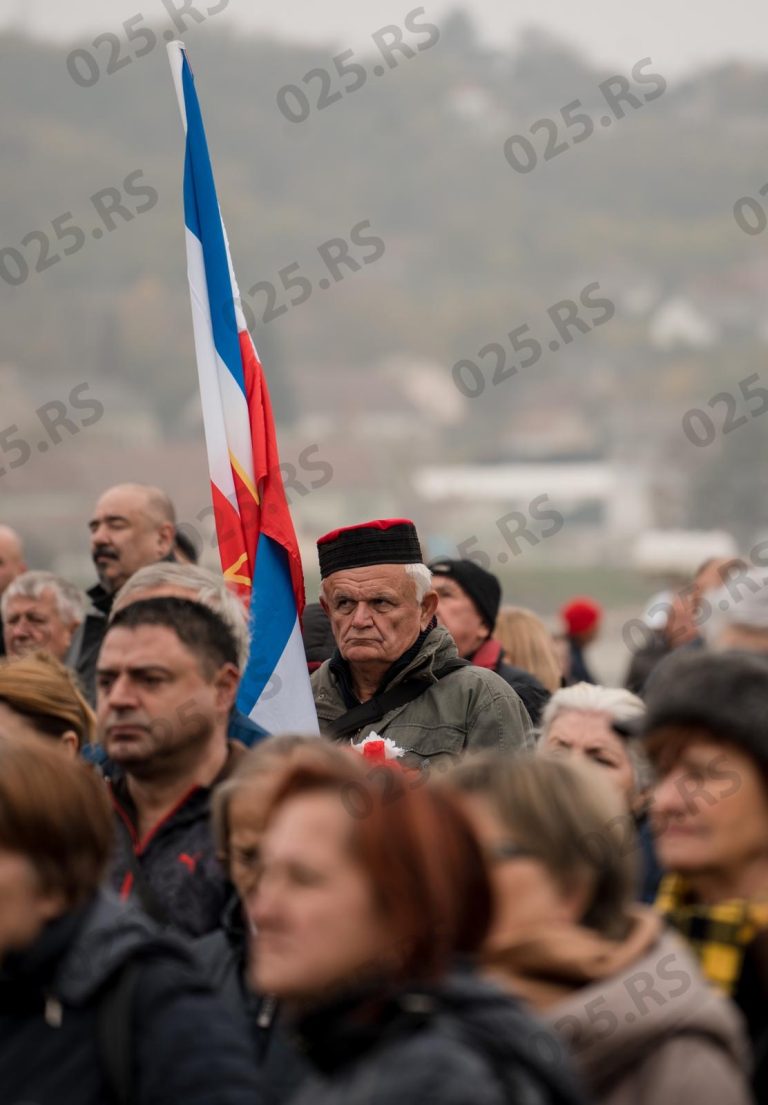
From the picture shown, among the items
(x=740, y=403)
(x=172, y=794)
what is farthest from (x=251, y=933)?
(x=740, y=403)

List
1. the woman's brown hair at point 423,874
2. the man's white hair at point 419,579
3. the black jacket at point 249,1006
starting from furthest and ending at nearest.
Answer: the man's white hair at point 419,579 → the black jacket at point 249,1006 → the woman's brown hair at point 423,874

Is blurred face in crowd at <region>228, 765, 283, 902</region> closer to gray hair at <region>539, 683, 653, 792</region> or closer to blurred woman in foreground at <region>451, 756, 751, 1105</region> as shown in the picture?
blurred woman in foreground at <region>451, 756, 751, 1105</region>

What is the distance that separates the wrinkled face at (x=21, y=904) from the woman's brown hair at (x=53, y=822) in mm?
11

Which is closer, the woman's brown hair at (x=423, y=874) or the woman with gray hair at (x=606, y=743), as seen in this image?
the woman's brown hair at (x=423, y=874)

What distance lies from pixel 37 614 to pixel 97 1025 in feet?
13.6

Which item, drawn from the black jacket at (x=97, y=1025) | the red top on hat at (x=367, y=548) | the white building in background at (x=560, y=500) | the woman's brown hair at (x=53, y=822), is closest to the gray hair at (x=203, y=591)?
the red top on hat at (x=367, y=548)

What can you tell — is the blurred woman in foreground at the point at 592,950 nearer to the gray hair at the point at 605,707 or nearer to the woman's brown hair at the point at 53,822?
the woman's brown hair at the point at 53,822

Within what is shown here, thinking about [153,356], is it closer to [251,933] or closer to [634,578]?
[634,578]

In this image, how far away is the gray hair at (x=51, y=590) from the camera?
6.80 m

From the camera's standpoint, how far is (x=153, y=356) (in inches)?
5492

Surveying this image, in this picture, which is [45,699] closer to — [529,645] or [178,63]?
[178,63]

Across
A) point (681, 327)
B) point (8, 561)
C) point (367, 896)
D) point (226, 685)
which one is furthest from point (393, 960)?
point (681, 327)

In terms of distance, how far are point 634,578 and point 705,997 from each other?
3603 inches

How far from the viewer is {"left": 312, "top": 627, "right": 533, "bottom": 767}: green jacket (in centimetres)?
479
